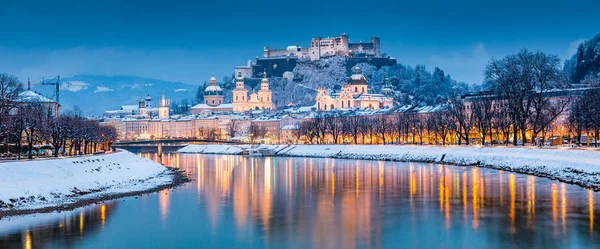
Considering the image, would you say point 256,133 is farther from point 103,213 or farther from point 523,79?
point 103,213

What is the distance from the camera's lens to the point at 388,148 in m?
91.1

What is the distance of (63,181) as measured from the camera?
39938 mm

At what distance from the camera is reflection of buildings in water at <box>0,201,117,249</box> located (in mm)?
26219

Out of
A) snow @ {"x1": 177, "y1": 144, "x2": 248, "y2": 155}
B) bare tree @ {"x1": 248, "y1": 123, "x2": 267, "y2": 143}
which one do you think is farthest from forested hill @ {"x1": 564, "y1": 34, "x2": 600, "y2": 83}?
bare tree @ {"x1": 248, "y1": 123, "x2": 267, "y2": 143}

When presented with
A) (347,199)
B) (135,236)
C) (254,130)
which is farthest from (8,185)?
(254,130)

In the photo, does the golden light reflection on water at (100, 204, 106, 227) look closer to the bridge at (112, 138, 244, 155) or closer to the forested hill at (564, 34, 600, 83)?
the forested hill at (564, 34, 600, 83)

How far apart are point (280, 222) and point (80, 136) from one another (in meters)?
42.0

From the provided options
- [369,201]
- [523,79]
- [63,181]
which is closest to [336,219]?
[369,201]

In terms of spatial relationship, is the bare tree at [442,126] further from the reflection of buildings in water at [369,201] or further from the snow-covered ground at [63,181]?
the snow-covered ground at [63,181]

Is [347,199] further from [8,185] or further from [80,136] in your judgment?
[80,136]

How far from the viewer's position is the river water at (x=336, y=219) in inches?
1038

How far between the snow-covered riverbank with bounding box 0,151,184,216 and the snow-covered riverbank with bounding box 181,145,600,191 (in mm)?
24759

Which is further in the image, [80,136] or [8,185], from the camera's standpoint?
[80,136]

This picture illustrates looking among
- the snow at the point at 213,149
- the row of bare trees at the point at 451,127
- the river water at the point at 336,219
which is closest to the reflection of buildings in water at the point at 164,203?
the river water at the point at 336,219
